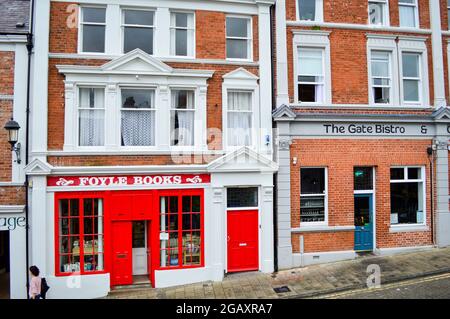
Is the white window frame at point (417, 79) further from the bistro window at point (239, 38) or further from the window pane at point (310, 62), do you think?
the bistro window at point (239, 38)

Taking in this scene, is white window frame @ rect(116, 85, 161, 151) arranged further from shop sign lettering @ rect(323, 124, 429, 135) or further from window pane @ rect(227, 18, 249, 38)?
shop sign lettering @ rect(323, 124, 429, 135)

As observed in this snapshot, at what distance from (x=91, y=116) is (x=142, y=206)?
11.4 feet

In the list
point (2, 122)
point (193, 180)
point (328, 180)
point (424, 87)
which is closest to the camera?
point (2, 122)

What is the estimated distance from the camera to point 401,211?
1207 cm

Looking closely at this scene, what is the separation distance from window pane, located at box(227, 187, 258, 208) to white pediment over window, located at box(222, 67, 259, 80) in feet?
12.9

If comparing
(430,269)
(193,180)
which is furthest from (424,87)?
(193,180)

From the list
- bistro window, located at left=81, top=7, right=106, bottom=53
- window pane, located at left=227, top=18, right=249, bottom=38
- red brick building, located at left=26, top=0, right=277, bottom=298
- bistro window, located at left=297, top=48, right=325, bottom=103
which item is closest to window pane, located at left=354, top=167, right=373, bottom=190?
bistro window, located at left=297, top=48, right=325, bottom=103

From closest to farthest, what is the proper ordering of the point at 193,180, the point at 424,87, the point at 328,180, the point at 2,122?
1. the point at 2,122
2. the point at 193,180
3. the point at 328,180
4. the point at 424,87

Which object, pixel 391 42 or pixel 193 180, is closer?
pixel 193 180

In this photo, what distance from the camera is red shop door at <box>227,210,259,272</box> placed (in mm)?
10781

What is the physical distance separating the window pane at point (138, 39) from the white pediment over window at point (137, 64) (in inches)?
19.1

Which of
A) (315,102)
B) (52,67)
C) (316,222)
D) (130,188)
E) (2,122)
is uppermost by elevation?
(52,67)

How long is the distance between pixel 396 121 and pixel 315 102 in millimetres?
3155

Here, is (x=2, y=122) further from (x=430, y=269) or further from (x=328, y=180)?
(x=430, y=269)
